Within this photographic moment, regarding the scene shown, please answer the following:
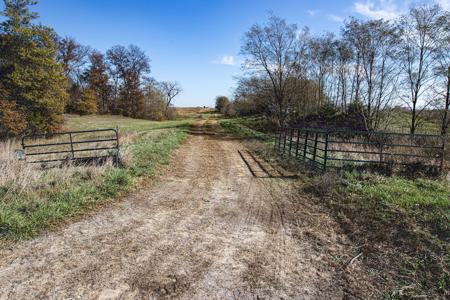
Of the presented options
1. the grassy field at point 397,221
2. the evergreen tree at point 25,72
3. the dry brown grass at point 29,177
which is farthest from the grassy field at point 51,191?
the evergreen tree at point 25,72

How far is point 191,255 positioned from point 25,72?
2417cm

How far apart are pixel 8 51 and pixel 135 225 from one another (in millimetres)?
24971

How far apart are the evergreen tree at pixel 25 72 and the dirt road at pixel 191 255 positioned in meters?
21.0

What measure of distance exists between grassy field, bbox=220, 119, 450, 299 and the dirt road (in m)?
0.35

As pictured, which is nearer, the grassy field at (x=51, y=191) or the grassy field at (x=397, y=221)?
the grassy field at (x=397, y=221)

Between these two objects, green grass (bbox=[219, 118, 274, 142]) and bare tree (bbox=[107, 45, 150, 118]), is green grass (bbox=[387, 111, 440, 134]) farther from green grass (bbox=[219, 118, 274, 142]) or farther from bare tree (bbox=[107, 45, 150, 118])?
bare tree (bbox=[107, 45, 150, 118])

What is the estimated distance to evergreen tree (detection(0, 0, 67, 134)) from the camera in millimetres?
19609

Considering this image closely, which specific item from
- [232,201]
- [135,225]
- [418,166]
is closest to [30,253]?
[135,225]

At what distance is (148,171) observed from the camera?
7.18 meters

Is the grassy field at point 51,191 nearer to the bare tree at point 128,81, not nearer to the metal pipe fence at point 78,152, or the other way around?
the metal pipe fence at point 78,152

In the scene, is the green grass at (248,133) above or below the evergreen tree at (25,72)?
below

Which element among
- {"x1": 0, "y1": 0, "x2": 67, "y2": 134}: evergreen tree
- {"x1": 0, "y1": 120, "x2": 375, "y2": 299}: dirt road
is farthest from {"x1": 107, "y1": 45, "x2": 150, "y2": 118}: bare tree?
{"x1": 0, "y1": 120, "x2": 375, "y2": 299}: dirt road

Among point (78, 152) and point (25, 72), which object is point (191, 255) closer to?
point (78, 152)

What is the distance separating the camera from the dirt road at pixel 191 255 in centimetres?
266
